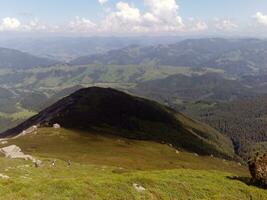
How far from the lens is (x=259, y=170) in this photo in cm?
5538

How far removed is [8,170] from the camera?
74188 mm

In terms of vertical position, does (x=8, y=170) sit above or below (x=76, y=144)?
above

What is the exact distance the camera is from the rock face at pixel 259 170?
Result: 5478 centimetres

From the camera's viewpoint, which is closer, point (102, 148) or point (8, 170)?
point (8, 170)

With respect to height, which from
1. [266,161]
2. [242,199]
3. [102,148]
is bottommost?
[102,148]

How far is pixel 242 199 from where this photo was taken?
51.0 meters

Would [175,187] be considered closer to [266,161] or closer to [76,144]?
[266,161]

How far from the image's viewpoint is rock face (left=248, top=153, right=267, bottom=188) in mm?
54781

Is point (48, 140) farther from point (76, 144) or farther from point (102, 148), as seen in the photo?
point (102, 148)

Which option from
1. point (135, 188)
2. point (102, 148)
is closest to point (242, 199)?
point (135, 188)

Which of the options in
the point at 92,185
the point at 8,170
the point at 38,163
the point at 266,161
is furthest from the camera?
the point at 38,163

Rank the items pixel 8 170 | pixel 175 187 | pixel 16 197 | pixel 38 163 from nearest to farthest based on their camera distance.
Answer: pixel 16 197
pixel 175 187
pixel 8 170
pixel 38 163

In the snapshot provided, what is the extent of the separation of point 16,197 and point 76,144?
137826 mm

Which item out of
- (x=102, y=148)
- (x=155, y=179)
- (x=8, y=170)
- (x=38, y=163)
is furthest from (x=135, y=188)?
(x=102, y=148)
